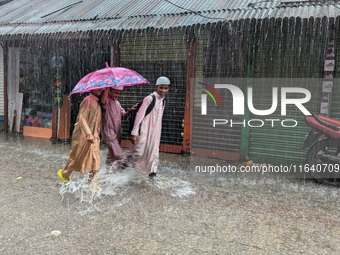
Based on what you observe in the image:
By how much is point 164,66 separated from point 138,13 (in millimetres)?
1394

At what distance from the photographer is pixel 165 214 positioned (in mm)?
4031

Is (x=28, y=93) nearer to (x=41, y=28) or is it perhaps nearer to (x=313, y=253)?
(x=41, y=28)

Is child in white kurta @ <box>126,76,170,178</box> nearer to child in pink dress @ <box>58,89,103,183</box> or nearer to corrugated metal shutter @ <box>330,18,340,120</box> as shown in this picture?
child in pink dress @ <box>58,89,103,183</box>

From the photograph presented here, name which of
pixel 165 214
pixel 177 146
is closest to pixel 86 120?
pixel 165 214

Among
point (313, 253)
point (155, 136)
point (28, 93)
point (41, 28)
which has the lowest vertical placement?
point (313, 253)

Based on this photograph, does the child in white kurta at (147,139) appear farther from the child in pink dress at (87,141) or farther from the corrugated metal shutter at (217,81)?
the corrugated metal shutter at (217,81)

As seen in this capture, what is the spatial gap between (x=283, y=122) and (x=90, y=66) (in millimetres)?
5478

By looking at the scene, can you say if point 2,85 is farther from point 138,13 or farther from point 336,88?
point 336,88

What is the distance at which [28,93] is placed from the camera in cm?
969

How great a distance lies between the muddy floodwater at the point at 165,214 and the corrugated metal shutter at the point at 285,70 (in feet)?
3.20

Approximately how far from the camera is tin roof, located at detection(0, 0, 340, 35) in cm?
569

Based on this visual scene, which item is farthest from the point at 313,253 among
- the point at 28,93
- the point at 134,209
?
the point at 28,93

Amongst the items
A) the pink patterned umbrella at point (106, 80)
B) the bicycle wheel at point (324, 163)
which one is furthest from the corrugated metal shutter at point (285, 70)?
the pink patterned umbrella at point (106, 80)

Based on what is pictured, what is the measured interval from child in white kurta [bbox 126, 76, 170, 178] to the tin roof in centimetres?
201
